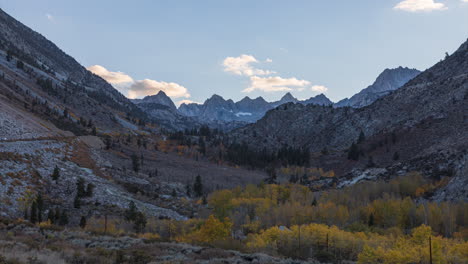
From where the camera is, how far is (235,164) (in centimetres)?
17638

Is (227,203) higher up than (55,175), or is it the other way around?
(55,175)

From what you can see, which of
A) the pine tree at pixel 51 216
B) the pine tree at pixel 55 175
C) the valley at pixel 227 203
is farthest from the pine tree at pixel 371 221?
the pine tree at pixel 55 175

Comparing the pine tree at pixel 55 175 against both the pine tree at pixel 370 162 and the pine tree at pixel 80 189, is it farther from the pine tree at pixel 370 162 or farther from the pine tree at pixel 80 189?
the pine tree at pixel 370 162

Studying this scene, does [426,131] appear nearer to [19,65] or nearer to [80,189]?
[80,189]

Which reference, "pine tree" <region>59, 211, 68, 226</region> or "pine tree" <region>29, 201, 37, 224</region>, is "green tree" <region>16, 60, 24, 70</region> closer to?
"pine tree" <region>29, 201, 37, 224</region>

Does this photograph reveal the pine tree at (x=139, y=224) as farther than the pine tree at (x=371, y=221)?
No

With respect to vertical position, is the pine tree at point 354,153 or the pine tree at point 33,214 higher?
the pine tree at point 354,153

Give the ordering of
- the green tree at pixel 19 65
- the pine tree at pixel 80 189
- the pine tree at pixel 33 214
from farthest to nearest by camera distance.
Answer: the green tree at pixel 19 65
the pine tree at pixel 80 189
the pine tree at pixel 33 214

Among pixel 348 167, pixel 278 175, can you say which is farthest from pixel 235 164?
pixel 348 167

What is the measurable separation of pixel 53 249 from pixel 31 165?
47.5 meters

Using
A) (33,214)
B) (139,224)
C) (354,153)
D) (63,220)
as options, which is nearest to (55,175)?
(63,220)

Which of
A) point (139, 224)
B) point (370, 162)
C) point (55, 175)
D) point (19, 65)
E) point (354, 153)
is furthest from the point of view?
point (19, 65)

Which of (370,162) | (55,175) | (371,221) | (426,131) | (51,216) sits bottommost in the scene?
(371,221)

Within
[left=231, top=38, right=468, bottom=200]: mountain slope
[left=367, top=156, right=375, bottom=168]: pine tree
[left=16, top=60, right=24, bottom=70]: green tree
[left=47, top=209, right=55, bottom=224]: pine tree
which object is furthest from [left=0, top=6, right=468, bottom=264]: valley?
[left=16, top=60, right=24, bottom=70]: green tree
